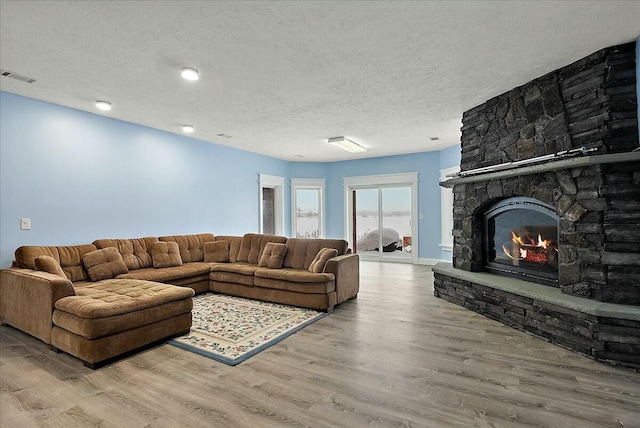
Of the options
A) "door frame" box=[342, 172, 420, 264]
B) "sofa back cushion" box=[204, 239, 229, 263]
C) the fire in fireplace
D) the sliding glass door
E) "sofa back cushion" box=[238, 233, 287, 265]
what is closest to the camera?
the fire in fireplace

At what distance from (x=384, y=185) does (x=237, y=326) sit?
5.81 meters

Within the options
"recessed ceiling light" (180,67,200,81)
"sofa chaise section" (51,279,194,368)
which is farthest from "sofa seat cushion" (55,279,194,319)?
"recessed ceiling light" (180,67,200,81)

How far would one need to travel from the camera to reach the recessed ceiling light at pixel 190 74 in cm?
326

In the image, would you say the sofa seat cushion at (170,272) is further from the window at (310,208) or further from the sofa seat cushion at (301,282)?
the window at (310,208)

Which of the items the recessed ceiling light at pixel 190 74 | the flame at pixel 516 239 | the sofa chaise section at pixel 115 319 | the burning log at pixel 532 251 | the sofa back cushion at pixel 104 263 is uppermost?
the recessed ceiling light at pixel 190 74

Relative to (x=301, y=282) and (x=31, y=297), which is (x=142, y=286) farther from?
(x=301, y=282)

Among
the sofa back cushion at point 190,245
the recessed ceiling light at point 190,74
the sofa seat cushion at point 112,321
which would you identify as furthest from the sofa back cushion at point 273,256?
the recessed ceiling light at point 190,74

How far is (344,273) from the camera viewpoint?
450 centimetres

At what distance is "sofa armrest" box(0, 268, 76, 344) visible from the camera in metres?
2.97

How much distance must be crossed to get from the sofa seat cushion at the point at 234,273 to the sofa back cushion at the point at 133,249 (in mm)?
944

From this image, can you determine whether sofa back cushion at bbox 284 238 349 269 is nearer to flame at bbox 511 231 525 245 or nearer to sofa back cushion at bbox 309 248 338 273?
sofa back cushion at bbox 309 248 338 273

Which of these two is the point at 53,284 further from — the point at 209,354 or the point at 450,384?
the point at 450,384

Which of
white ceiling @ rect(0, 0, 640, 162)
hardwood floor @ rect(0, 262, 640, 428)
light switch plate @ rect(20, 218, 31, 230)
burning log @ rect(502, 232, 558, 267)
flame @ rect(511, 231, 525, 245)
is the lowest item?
hardwood floor @ rect(0, 262, 640, 428)

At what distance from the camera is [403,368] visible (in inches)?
103
